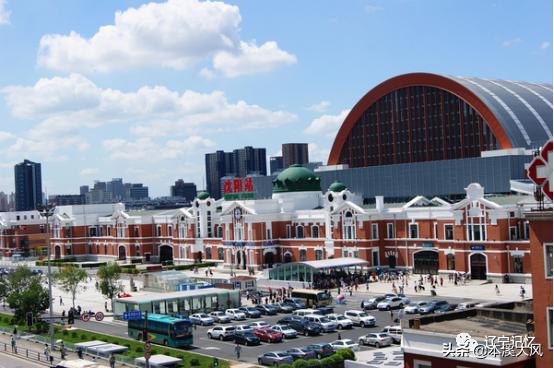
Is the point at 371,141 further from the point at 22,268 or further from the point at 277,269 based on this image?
the point at 22,268

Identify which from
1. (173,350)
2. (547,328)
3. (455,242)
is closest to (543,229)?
(547,328)

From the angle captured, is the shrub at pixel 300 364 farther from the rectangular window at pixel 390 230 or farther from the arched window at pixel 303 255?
the arched window at pixel 303 255

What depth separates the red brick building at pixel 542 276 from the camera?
2170 centimetres

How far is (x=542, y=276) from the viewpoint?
21.9m

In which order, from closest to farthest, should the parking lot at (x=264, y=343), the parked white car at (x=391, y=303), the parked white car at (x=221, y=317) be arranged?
the parking lot at (x=264, y=343) < the parked white car at (x=221, y=317) < the parked white car at (x=391, y=303)

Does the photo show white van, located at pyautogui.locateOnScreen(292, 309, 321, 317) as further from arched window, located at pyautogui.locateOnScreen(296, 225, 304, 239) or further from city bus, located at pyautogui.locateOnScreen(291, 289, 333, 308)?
arched window, located at pyautogui.locateOnScreen(296, 225, 304, 239)

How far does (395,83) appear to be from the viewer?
114750 mm

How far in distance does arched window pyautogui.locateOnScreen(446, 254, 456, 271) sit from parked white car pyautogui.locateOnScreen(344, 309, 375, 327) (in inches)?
996

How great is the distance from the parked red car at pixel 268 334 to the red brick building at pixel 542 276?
3512cm

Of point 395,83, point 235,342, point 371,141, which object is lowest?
point 235,342

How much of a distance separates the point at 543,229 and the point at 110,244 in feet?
383

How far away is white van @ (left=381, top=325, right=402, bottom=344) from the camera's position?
52500mm

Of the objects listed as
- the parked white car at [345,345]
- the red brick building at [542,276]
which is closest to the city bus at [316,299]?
the parked white car at [345,345]

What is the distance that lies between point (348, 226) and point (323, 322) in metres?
37.2
